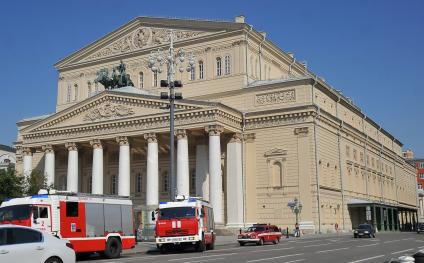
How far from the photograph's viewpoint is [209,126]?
52.7 meters

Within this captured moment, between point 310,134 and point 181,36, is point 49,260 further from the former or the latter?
point 181,36

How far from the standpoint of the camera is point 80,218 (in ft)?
83.3

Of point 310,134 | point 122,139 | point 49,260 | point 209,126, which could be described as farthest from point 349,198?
point 49,260

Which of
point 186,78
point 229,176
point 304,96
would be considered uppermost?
point 186,78

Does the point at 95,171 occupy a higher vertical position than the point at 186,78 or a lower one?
lower

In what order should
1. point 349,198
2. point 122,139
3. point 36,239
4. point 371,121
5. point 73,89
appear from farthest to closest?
point 371,121, point 73,89, point 349,198, point 122,139, point 36,239

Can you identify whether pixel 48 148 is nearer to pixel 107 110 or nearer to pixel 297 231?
pixel 107 110

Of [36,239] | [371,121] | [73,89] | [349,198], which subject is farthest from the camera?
[371,121]

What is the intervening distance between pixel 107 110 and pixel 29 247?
152 ft

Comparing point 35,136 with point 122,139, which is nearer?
point 122,139

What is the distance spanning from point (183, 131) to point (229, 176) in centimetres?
639

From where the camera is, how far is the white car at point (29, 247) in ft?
45.3

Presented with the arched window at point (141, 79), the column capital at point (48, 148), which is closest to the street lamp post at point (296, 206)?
the arched window at point (141, 79)

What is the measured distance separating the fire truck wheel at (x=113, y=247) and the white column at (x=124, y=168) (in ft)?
99.9
